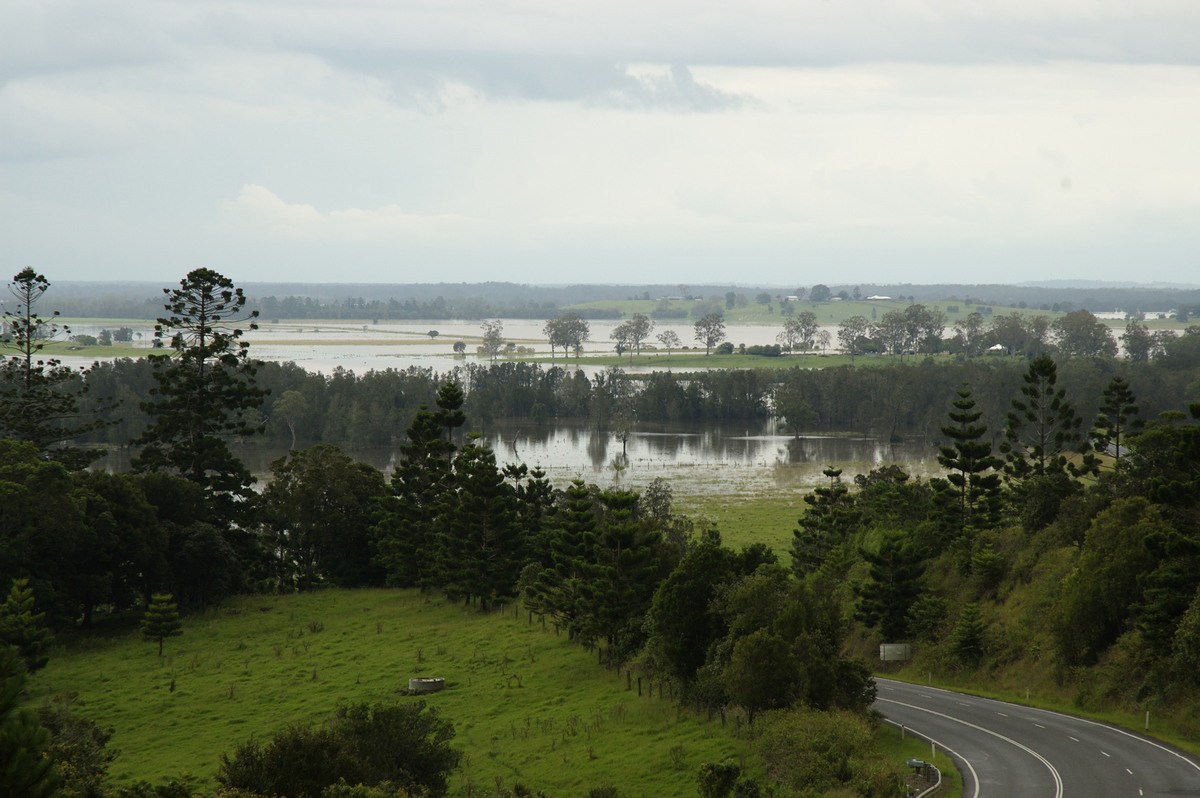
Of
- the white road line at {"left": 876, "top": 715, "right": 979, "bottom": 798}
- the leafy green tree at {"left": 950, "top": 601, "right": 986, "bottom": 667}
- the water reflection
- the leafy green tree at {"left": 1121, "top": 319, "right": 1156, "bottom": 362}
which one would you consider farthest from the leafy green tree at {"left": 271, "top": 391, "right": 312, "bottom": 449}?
the leafy green tree at {"left": 1121, "top": 319, "right": 1156, "bottom": 362}

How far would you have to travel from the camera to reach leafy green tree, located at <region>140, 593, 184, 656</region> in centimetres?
3619

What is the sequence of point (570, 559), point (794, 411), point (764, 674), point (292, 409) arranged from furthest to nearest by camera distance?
point (794, 411), point (292, 409), point (570, 559), point (764, 674)

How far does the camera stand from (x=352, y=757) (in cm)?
1853

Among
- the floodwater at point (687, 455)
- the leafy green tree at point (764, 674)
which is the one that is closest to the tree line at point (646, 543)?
the leafy green tree at point (764, 674)

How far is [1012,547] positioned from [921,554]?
3.42 m

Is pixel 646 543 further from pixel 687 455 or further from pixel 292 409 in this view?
pixel 292 409

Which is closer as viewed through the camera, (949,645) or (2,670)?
(2,670)

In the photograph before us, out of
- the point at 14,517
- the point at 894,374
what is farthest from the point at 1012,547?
the point at 894,374

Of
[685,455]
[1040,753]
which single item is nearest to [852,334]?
[685,455]

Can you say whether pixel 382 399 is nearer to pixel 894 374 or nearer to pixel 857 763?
Answer: pixel 894 374

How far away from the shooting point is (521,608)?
1735 inches

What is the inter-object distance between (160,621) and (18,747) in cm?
3005

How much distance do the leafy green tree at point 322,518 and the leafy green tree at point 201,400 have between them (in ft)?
5.59

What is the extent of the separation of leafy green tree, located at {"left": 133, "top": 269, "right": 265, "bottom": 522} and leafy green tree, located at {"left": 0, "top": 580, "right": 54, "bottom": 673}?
1544 cm
